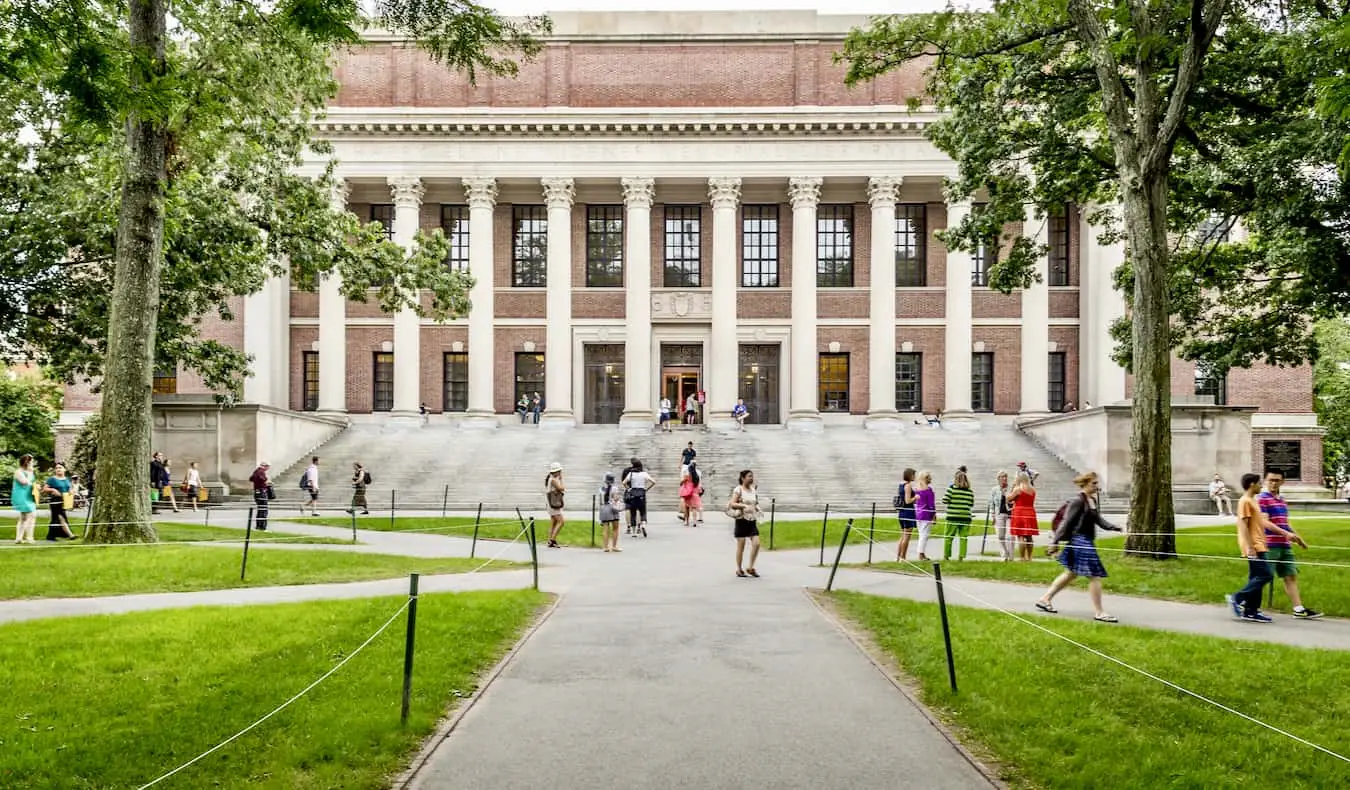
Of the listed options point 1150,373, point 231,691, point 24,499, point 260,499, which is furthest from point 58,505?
point 1150,373

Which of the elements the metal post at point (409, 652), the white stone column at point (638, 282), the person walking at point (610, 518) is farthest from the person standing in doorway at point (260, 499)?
the white stone column at point (638, 282)

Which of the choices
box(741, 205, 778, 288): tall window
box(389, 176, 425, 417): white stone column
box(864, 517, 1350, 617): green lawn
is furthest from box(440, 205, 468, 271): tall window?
box(864, 517, 1350, 617): green lawn

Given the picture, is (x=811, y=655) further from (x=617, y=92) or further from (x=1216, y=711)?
(x=617, y=92)

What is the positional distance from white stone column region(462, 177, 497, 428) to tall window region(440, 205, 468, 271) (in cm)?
307

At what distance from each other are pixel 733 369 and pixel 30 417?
1346 inches

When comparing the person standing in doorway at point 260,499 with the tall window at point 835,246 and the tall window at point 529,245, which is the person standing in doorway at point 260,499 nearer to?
the tall window at point 529,245

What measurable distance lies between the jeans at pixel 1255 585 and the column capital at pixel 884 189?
3131 cm

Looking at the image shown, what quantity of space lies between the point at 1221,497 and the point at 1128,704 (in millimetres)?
23918

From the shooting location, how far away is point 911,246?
144ft

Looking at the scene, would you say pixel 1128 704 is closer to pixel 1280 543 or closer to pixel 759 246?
pixel 1280 543

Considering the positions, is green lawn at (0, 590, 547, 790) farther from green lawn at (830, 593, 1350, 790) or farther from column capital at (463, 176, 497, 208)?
column capital at (463, 176, 497, 208)

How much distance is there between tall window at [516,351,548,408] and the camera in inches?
1724

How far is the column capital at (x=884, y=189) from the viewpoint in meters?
40.8

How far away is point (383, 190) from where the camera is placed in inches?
1705
